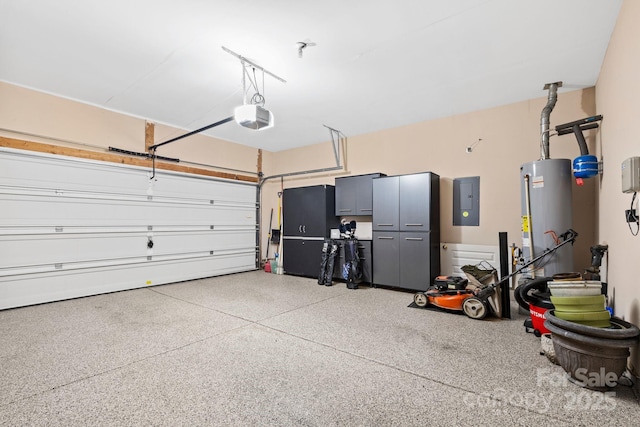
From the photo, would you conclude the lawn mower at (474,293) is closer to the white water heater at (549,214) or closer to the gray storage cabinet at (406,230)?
the white water heater at (549,214)

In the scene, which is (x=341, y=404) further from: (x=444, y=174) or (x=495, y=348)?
(x=444, y=174)

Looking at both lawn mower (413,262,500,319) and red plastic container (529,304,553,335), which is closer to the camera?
red plastic container (529,304,553,335)

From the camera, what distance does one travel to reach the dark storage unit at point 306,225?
5953 millimetres

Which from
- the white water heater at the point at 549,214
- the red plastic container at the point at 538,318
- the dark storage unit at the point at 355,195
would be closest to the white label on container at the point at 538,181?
the white water heater at the point at 549,214

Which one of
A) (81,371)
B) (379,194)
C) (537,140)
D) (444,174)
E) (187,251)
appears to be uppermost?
(537,140)

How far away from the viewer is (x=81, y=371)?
7.25 ft

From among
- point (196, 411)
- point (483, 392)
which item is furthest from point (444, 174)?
point (196, 411)

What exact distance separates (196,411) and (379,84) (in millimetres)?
3975

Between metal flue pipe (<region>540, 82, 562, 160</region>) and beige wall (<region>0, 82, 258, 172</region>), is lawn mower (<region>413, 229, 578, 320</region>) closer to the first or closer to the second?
metal flue pipe (<region>540, 82, 562, 160</region>)

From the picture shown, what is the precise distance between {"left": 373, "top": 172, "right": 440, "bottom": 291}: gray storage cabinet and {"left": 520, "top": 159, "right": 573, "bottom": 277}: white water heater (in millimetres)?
1375

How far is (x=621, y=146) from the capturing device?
2412 mm

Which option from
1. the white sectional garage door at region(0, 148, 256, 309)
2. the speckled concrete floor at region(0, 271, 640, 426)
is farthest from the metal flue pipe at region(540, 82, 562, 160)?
the white sectional garage door at region(0, 148, 256, 309)

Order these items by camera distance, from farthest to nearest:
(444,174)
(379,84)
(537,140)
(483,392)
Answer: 1. (444,174)
2. (537,140)
3. (379,84)
4. (483,392)

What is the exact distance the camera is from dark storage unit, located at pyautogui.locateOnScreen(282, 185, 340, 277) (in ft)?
19.5
